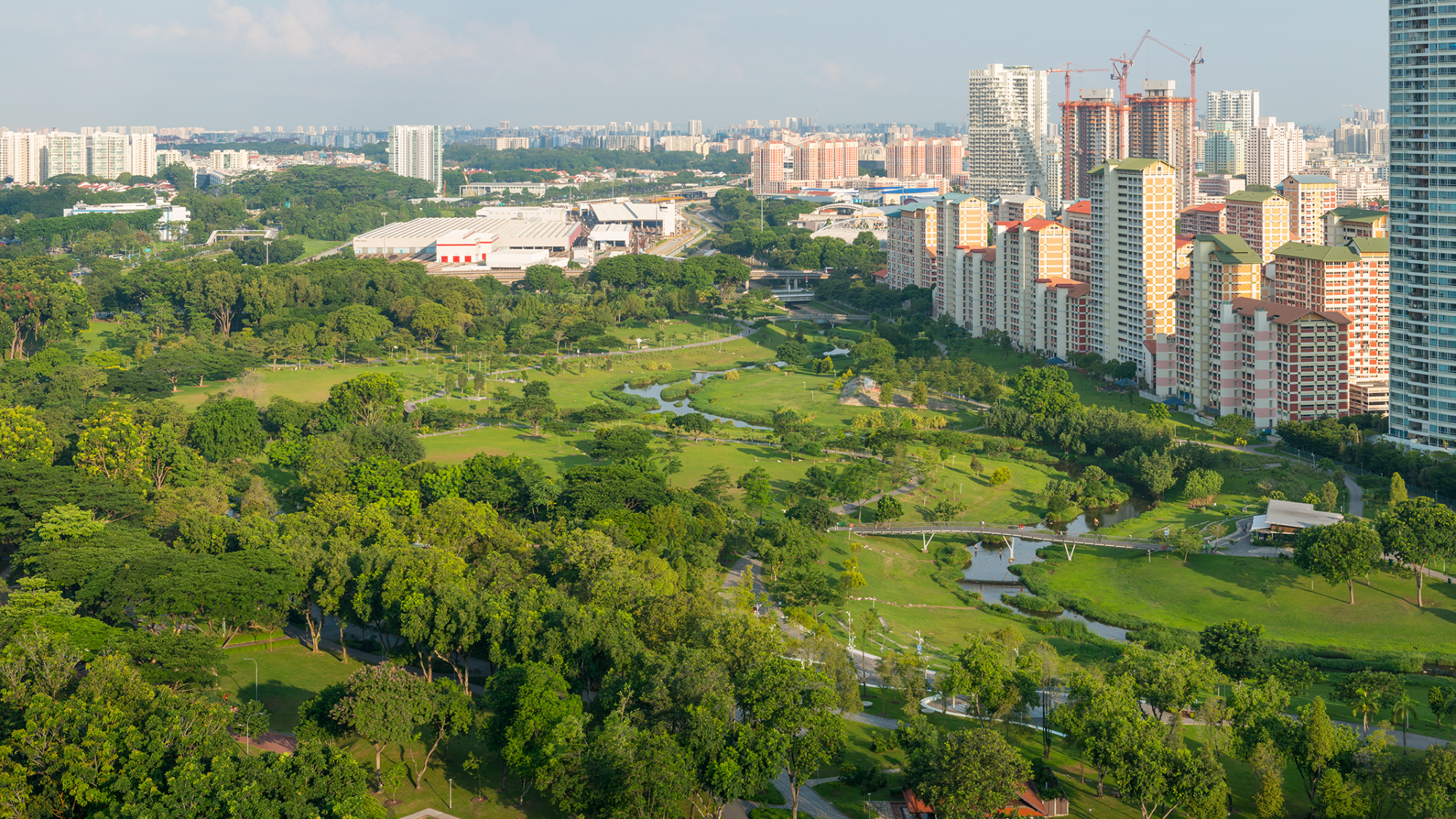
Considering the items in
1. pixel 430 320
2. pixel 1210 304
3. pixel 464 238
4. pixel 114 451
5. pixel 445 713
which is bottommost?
pixel 445 713

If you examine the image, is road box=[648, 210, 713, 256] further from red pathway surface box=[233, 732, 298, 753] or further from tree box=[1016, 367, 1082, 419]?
red pathway surface box=[233, 732, 298, 753]

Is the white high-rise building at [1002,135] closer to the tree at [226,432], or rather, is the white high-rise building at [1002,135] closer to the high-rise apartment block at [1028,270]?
the high-rise apartment block at [1028,270]

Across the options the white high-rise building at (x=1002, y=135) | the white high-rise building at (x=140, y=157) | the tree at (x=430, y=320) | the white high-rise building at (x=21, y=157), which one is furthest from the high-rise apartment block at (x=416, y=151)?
the tree at (x=430, y=320)

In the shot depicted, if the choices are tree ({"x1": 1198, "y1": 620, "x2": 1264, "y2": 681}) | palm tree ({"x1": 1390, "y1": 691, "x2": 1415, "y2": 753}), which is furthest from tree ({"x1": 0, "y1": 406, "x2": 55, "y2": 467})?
palm tree ({"x1": 1390, "y1": 691, "x2": 1415, "y2": 753})

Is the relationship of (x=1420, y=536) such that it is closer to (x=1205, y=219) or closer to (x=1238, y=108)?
(x=1205, y=219)

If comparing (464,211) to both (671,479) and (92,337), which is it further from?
(671,479)

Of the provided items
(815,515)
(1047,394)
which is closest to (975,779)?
(815,515)
